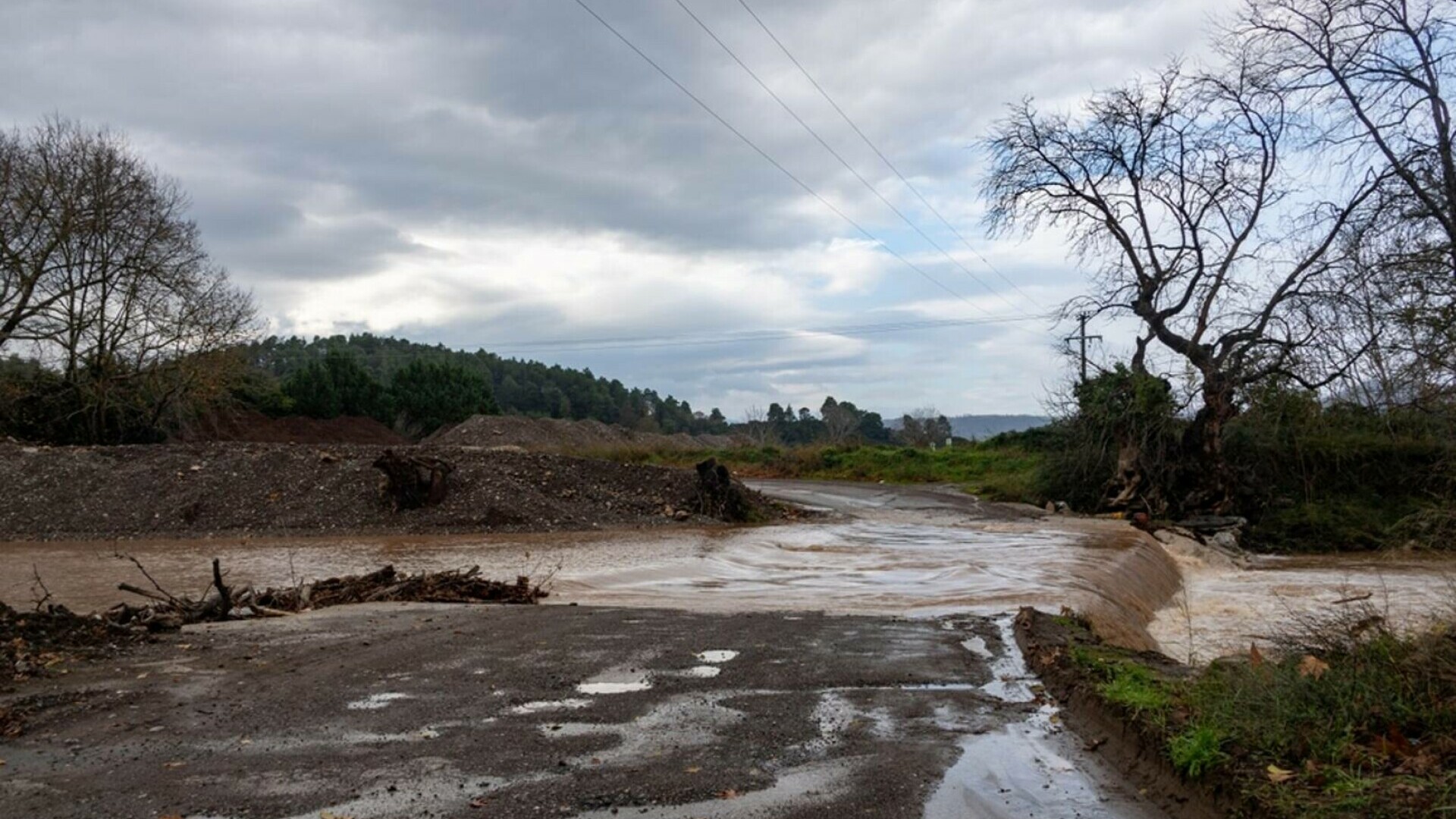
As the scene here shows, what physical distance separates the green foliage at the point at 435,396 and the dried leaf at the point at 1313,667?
64.8m

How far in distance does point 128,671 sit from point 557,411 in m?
89.9

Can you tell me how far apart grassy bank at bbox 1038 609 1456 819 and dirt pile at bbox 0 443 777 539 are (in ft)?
57.8

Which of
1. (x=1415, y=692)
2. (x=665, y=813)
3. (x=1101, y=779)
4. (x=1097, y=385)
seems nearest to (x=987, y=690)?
(x=1101, y=779)

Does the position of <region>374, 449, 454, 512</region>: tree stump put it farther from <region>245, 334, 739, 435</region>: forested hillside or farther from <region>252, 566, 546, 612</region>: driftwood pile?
<region>245, 334, 739, 435</region>: forested hillside

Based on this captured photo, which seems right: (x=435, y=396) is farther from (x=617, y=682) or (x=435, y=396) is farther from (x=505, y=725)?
(x=505, y=725)

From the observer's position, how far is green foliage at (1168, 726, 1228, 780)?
15.0 feet

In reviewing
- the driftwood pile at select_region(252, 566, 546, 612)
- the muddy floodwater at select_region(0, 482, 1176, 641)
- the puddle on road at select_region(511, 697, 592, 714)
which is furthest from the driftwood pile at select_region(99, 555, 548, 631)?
the puddle on road at select_region(511, 697, 592, 714)

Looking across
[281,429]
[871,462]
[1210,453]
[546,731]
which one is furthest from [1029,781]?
[281,429]

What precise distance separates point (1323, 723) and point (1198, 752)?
535 millimetres

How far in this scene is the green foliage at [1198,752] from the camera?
4.57 m

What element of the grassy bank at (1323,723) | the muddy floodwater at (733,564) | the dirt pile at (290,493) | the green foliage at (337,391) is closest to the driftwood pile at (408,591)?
the muddy floodwater at (733,564)

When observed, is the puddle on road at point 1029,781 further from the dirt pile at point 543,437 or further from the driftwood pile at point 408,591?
the dirt pile at point 543,437

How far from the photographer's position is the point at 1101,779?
511 centimetres

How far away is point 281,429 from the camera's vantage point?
55438mm
